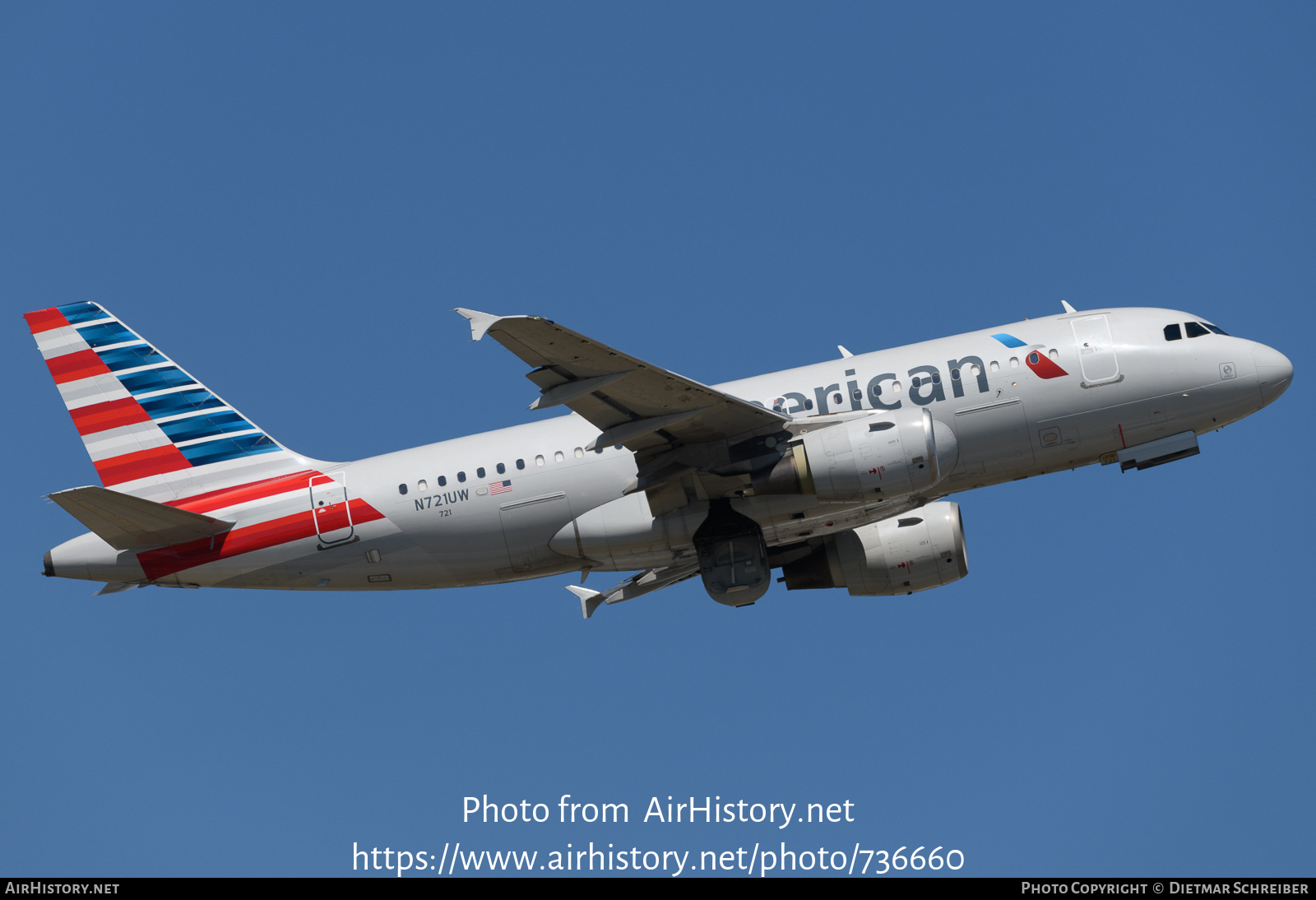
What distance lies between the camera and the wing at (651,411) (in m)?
28.3

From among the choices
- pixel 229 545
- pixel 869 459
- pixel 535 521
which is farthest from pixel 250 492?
pixel 869 459

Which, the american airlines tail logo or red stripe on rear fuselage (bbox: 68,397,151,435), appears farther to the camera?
red stripe on rear fuselage (bbox: 68,397,151,435)

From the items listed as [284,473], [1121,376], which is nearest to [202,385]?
[284,473]

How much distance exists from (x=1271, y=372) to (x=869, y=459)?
10.6 meters

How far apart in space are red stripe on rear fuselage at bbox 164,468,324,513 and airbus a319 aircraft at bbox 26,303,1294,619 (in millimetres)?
62

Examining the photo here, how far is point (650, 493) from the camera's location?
33125 millimetres

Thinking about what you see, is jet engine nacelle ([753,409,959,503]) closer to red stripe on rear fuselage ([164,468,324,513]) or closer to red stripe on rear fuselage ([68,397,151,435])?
red stripe on rear fuselage ([164,468,324,513])

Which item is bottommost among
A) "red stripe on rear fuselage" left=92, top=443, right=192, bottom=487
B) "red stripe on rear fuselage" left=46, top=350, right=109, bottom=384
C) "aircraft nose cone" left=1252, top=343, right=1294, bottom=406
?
"aircraft nose cone" left=1252, top=343, right=1294, bottom=406

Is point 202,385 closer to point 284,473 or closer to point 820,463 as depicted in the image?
point 284,473

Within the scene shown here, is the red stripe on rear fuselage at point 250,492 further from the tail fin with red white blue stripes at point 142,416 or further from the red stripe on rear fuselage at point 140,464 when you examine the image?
the red stripe on rear fuselage at point 140,464

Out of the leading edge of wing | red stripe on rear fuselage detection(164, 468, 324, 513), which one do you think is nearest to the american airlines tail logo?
the leading edge of wing

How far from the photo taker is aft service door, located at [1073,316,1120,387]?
32812 mm

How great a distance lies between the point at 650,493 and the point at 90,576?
14421 mm

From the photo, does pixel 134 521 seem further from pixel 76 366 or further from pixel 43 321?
pixel 43 321
